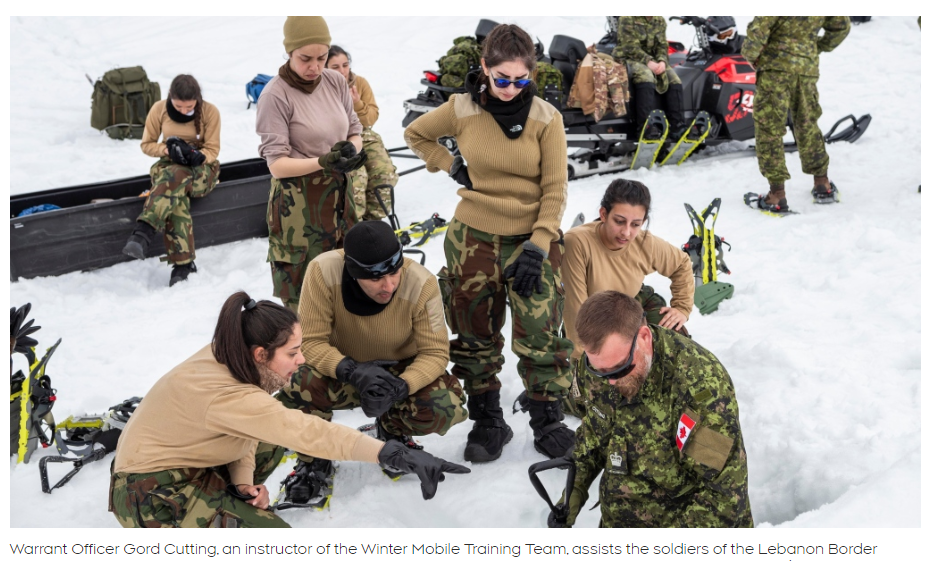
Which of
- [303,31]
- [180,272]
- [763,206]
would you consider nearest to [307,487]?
[303,31]

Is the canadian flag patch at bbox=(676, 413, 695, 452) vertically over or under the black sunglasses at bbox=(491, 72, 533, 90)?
under

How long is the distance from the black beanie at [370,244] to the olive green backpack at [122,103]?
6558mm

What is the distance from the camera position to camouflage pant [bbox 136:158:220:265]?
228 inches

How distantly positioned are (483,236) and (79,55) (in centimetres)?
1040

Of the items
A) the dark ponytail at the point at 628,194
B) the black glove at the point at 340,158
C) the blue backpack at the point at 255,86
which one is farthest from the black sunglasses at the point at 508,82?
the blue backpack at the point at 255,86

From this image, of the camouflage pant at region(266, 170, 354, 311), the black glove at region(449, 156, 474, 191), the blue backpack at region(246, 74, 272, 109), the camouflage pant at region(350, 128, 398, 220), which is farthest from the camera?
the blue backpack at region(246, 74, 272, 109)

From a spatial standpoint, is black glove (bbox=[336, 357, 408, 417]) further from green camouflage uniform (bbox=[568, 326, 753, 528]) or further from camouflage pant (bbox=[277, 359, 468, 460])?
green camouflage uniform (bbox=[568, 326, 753, 528])

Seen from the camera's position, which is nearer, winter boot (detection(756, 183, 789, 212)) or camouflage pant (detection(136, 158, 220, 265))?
camouflage pant (detection(136, 158, 220, 265))

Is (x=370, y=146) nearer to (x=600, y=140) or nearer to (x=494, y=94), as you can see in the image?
(x=600, y=140)

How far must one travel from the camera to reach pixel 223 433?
2.73 m

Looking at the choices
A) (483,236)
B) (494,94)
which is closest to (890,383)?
(483,236)

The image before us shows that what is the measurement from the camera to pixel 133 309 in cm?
537

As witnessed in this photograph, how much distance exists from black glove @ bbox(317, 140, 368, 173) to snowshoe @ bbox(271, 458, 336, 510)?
A: 1.33 meters

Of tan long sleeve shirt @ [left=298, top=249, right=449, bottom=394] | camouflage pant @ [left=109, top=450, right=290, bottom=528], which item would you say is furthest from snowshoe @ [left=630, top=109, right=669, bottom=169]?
camouflage pant @ [left=109, top=450, right=290, bottom=528]
